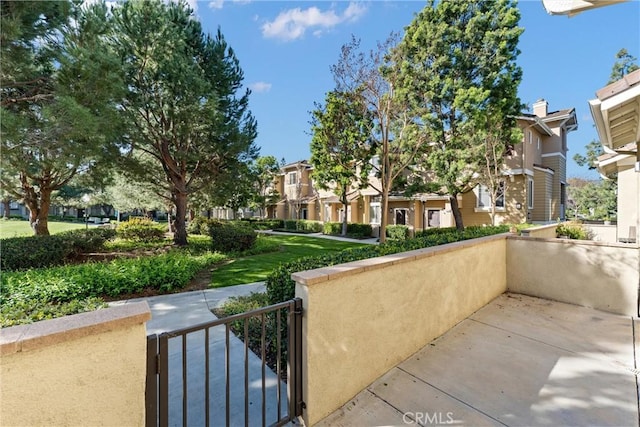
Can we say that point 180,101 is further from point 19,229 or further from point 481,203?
point 19,229

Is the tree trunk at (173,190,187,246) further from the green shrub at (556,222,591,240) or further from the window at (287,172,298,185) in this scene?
the window at (287,172,298,185)

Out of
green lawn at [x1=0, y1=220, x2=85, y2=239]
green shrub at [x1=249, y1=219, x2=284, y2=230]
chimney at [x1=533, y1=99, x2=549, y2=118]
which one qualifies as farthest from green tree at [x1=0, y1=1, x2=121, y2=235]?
chimney at [x1=533, y1=99, x2=549, y2=118]

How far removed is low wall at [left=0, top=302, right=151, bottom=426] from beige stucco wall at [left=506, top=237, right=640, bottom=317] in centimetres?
722

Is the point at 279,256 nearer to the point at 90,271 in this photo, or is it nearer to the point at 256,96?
the point at 90,271

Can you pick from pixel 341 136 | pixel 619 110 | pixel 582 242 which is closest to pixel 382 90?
pixel 341 136

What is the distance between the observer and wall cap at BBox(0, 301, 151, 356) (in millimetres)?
1390

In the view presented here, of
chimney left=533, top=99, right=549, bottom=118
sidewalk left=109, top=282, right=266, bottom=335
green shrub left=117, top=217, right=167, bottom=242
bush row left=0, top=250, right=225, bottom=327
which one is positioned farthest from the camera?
chimney left=533, top=99, right=549, bottom=118

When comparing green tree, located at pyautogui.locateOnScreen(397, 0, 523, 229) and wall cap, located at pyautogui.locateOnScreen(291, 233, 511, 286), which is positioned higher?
green tree, located at pyautogui.locateOnScreen(397, 0, 523, 229)

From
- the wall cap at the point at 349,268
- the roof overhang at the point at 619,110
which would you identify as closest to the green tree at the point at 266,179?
the roof overhang at the point at 619,110

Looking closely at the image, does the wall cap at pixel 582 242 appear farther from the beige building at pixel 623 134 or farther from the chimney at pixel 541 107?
the chimney at pixel 541 107

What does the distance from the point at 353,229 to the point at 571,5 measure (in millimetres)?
19613

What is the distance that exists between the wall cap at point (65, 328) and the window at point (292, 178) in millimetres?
30702

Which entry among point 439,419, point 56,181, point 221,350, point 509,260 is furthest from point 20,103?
point 509,260

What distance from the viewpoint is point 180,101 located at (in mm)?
11352
